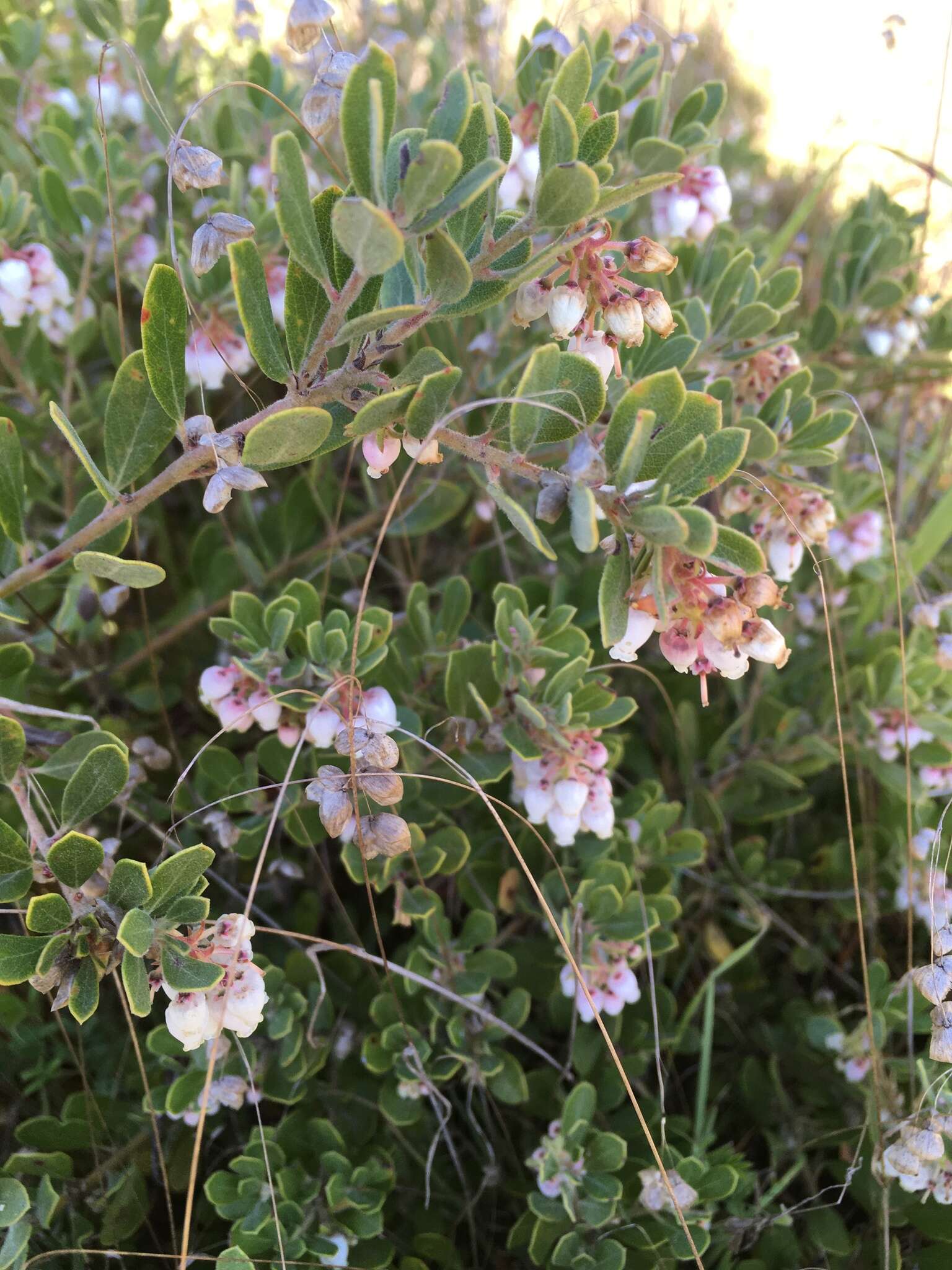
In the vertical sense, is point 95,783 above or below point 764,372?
below

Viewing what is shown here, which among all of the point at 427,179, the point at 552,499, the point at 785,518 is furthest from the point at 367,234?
the point at 785,518

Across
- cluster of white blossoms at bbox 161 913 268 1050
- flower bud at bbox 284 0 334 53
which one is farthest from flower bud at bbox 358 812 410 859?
flower bud at bbox 284 0 334 53

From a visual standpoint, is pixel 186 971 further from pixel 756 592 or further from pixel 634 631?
pixel 756 592

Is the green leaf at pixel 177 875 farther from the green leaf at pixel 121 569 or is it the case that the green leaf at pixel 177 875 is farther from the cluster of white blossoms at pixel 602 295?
the cluster of white blossoms at pixel 602 295

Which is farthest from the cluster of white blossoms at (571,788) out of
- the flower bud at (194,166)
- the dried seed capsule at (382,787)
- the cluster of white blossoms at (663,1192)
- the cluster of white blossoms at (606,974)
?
the flower bud at (194,166)

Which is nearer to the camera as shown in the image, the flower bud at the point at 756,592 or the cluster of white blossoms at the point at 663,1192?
the flower bud at the point at 756,592

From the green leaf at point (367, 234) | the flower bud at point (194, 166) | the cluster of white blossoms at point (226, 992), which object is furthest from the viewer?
the flower bud at point (194, 166)
